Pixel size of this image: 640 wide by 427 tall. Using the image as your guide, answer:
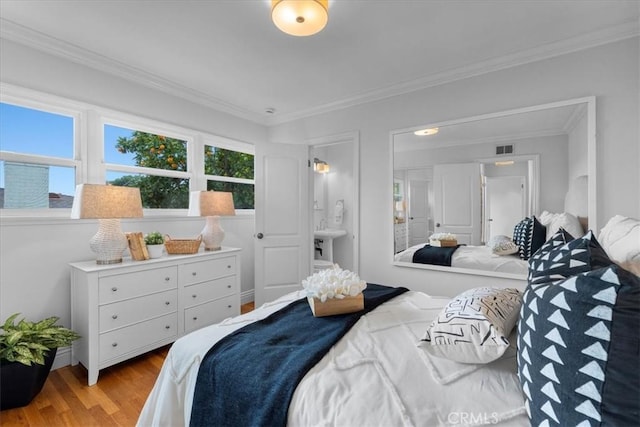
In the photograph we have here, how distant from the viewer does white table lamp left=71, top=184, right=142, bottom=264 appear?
2076mm

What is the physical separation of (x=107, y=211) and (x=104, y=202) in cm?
→ 7

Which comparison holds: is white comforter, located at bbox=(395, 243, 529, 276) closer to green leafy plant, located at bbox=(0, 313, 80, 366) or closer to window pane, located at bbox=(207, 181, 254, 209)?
window pane, located at bbox=(207, 181, 254, 209)

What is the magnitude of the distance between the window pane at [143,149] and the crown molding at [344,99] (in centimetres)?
49

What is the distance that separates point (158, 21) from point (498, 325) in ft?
8.64

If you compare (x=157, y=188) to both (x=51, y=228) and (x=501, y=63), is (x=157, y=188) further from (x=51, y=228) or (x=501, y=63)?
(x=501, y=63)

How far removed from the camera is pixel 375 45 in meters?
2.28

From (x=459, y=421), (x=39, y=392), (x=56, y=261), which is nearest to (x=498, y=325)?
(x=459, y=421)

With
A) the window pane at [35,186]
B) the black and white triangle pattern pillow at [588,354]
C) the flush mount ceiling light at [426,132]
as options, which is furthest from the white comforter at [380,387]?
the flush mount ceiling light at [426,132]

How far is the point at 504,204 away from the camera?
Result: 2.52 m

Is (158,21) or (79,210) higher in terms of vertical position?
(158,21)

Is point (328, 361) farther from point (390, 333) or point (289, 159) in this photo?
point (289, 159)

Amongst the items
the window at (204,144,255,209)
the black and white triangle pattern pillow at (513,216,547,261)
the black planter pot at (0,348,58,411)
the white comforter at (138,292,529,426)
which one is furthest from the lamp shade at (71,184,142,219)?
the black and white triangle pattern pillow at (513,216,547,261)

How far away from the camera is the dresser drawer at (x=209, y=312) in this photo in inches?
106

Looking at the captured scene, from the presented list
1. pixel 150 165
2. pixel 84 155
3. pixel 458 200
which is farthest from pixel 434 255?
pixel 84 155
